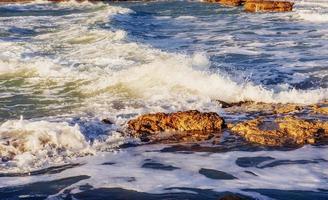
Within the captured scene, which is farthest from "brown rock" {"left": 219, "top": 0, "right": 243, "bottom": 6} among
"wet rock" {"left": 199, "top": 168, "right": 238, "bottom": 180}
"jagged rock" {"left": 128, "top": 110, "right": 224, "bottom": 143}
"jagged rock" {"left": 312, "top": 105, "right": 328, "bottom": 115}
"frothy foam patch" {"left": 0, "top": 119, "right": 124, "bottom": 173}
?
"wet rock" {"left": 199, "top": 168, "right": 238, "bottom": 180}

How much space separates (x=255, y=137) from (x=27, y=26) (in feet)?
64.9

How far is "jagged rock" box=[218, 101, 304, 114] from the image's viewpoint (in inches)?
346

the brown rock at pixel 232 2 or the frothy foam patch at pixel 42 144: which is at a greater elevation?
the frothy foam patch at pixel 42 144

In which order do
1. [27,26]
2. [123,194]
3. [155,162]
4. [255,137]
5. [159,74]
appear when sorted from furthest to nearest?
[27,26]
[159,74]
[255,137]
[155,162]
[123,194]

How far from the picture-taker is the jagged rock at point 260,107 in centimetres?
880

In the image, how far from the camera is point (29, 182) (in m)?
5.98

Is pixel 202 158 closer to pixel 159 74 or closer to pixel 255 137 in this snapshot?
pixel 255 137

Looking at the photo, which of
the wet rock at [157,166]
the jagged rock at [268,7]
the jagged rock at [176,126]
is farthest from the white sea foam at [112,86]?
the jagged rock at [268,7]

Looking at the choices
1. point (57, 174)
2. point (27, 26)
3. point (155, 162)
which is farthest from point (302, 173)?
point (27, 26)

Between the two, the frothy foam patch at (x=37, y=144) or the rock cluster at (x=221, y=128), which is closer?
the frothy foam patch at (x=37, y=144)

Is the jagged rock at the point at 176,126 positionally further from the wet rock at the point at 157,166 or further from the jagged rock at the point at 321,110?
the jagged rock at the point at 321,110

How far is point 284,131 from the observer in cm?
755

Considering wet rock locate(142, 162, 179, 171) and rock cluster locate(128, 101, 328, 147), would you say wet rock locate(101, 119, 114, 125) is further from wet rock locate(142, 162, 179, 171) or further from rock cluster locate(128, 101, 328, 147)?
wet rock locate(142, 162, 179, 171)

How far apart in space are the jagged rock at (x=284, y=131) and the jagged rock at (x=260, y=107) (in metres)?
0.85
